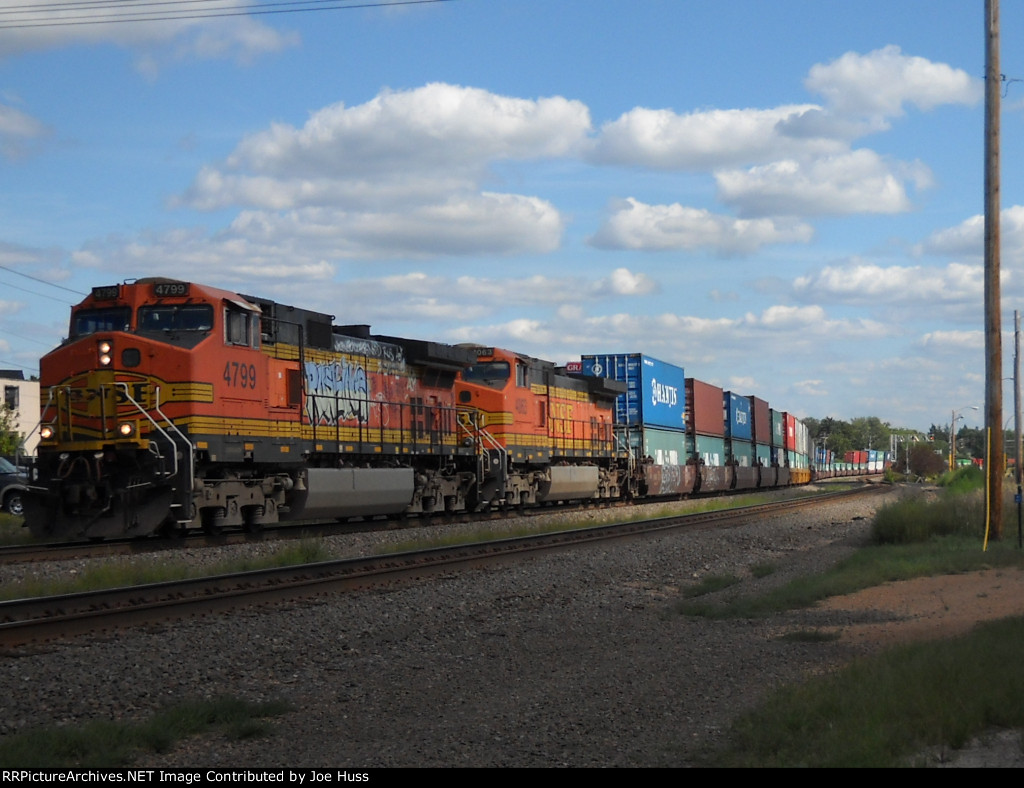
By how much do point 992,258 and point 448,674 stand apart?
44.1 feet

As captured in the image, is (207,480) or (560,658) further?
(207,480)

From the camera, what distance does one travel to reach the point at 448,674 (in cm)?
841

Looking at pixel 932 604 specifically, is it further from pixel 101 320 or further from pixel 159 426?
pixel 101 320

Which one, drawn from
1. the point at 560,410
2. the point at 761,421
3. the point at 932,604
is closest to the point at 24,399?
the point at 761,421

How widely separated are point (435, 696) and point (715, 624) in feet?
13.2

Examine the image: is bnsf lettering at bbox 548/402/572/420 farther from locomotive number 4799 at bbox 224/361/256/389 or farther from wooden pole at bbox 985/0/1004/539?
wooden pole at bbox 985/0/1004/539

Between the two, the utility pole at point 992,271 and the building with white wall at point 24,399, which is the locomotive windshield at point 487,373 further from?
the building with white wall at point 24,399

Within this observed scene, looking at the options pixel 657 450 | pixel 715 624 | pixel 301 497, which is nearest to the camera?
pixel 715 624


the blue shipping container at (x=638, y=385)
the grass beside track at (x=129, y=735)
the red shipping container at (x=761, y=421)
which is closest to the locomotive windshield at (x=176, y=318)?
the grass beside track at (x=129, y=735)

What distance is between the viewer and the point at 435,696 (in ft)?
25.1

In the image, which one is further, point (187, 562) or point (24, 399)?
point (24, 399)

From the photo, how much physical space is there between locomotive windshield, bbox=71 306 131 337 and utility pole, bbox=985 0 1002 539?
556 inches
